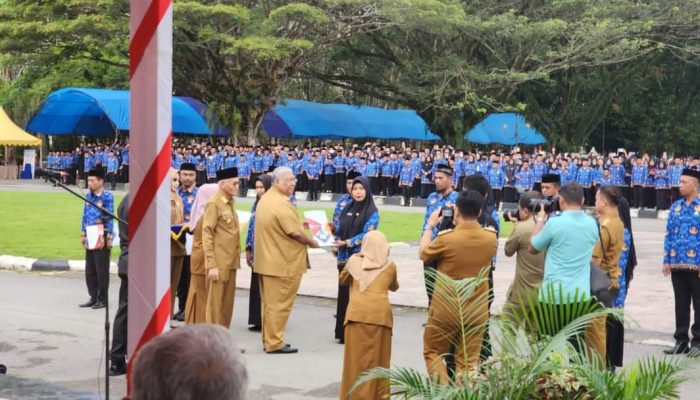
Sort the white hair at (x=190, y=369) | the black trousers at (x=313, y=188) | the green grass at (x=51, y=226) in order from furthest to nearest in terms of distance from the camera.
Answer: the black trousers at (x=313, y=188) → the green grass at (x=51, y=226) → the white hair at (x=190, y=369)

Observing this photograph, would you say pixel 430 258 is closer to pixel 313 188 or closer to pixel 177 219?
pixel 177 219

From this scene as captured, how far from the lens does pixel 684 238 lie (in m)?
10.0

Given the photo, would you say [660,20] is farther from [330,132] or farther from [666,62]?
[330,132]

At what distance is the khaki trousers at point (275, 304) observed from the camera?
9906 mm

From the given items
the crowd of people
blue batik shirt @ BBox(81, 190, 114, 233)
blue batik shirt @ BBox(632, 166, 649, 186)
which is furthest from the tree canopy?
the crowd of people

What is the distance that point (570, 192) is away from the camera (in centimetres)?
754

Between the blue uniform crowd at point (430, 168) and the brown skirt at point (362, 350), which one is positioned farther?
the blue uniform crowd at point (430, 168)

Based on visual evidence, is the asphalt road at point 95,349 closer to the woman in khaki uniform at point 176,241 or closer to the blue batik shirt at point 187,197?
the woman in khaki uniform at point 176,241

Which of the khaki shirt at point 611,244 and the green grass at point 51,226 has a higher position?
the khaki shirt at point 611,244

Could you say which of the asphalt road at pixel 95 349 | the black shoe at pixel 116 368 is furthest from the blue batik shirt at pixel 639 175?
the black shoe at pixel 116 368

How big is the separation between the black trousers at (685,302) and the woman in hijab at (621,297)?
1.76ft

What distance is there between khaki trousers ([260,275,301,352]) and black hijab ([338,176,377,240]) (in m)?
0.98

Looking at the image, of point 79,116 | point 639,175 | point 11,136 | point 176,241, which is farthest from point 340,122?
point 176,241

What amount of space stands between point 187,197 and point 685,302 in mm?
5462
